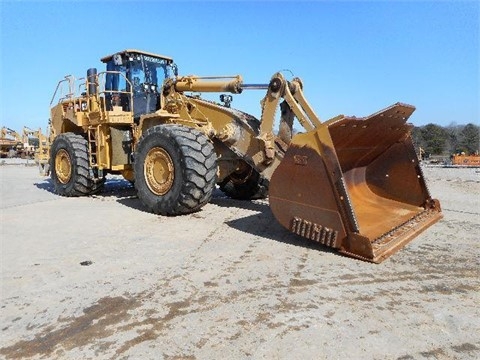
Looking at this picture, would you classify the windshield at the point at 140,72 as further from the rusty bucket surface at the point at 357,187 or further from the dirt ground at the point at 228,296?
the rusty bucket surface at the point at 357,187

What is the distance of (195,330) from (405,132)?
14.6ft

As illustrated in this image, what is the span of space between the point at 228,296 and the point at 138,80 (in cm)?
628

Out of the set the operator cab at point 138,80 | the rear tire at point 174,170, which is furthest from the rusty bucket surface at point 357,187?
the operator cab at point 138,80

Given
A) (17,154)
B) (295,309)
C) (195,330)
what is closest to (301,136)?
(295,309)

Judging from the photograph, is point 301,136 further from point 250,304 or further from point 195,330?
point 195,330

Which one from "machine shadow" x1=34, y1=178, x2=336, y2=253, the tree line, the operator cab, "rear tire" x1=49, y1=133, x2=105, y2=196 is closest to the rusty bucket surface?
"machine shadow" x1=34, y1=178, x2=336, y2=253

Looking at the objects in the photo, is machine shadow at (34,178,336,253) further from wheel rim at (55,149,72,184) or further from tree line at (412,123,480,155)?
tree line at (412,123,480,155)

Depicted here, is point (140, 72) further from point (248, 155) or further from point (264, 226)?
point (264, 226)

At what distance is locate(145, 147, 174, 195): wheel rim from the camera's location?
6.14 m

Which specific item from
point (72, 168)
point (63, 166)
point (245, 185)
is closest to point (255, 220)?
point (245, 185)

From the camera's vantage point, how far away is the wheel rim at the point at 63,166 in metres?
8.85

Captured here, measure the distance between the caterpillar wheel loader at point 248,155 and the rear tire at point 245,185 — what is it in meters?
0.02

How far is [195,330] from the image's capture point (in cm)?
254

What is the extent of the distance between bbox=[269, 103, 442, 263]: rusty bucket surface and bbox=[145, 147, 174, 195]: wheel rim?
2.20 m
